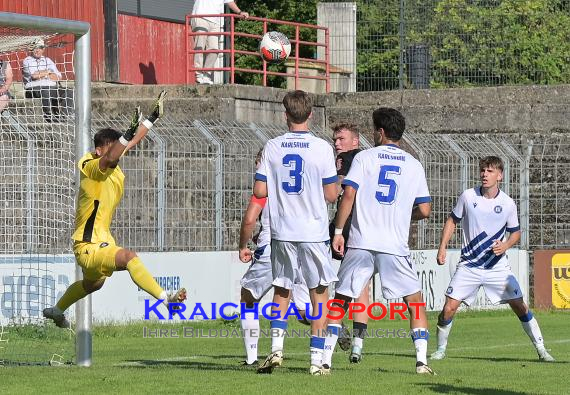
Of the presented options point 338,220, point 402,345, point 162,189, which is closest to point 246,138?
point 162,189

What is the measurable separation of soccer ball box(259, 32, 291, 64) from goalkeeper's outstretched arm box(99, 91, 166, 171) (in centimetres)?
1219

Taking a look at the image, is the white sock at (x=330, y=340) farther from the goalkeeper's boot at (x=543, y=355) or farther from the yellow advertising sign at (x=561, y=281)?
the yellow advertising sign at (x=561, y=281)

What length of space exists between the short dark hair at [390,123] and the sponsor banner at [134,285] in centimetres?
530

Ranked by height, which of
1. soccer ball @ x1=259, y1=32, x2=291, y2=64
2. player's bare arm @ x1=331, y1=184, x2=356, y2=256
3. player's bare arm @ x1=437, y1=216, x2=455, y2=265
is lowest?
player's bare arm @ x1=437, y1=216, x2=455, y2=265

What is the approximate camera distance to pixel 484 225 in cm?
1444

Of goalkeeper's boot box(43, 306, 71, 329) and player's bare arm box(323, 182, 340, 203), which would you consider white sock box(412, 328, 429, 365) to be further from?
goalkeeper's boot box(43, 306, 71, 329)

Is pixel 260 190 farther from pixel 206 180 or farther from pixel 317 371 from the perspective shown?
pixel 206 180

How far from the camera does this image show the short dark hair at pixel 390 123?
11.8 m

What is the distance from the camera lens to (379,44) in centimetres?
2845

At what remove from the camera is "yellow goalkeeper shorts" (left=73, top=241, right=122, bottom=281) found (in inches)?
458

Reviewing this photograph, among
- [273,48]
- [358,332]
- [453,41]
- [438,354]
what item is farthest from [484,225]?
[453,41]

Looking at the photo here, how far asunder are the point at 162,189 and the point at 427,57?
10.9m

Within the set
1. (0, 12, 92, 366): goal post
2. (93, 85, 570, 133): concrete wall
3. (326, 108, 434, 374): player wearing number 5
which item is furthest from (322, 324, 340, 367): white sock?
(93, 85, 570, 133): concrete wall

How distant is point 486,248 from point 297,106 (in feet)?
12.7
